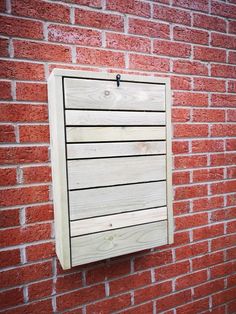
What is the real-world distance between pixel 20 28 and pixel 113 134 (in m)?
0.59

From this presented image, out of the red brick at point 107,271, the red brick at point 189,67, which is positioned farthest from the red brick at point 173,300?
the red brick at point 189,67

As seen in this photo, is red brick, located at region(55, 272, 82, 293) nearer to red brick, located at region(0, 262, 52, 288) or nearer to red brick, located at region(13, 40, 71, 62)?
red brick, located at region(0, 262, 52, 288)

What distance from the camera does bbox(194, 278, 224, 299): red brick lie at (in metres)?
1.51

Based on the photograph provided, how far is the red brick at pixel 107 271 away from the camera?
1240 millimetres

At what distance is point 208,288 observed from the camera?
5.08ft

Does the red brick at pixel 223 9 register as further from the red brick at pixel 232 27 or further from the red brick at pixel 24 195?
the red brick at pixel 24 195

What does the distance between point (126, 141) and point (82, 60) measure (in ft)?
1.48

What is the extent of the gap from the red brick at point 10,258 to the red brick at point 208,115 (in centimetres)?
113

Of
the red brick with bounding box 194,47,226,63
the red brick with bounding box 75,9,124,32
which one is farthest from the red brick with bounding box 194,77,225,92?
the red brick with bounding box 75,9,124,32

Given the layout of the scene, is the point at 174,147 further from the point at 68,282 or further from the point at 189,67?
the point at 68,282

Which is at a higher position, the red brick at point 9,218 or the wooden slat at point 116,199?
the wooden slat at point 116,199

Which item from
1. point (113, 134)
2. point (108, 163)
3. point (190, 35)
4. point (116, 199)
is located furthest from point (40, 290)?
point (190, 35)

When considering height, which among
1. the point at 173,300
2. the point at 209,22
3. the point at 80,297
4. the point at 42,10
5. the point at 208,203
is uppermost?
the point at 209,22

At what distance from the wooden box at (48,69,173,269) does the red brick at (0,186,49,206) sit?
0.11 metres
